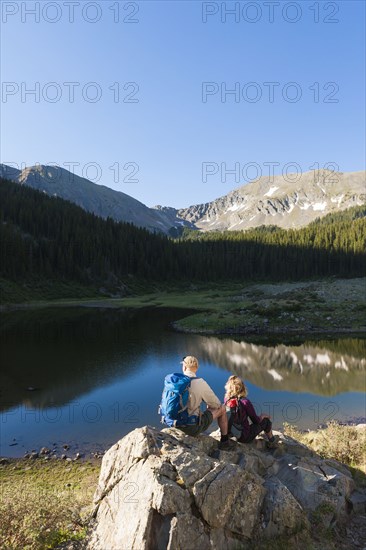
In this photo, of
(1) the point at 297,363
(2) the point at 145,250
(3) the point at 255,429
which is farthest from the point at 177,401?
(2) the point at 145,250

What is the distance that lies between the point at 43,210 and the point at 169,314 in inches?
3902

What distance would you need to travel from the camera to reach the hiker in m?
11.6

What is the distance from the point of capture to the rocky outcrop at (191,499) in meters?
7.77

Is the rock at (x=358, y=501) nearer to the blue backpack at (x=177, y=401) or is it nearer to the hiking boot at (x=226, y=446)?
the hiking boot at (x=226, y=446)

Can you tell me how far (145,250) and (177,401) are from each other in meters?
146

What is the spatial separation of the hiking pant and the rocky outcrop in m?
0.81

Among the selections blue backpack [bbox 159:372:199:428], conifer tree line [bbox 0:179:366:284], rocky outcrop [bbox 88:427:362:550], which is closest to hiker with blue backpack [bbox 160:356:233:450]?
blue backpack [bbox 159:372:199:428]

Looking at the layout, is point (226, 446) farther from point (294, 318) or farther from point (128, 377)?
point (294, 318)

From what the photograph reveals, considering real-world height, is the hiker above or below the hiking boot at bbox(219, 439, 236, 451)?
above

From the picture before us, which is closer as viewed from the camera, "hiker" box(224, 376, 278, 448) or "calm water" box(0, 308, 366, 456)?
"hiker" box(224, 376, 278, 448)

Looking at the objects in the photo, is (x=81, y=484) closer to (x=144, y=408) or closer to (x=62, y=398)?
(x=144, y=408)

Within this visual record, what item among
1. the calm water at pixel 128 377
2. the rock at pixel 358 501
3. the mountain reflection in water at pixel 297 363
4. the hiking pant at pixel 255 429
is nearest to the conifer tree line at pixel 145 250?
the calm water at pixel 128 377

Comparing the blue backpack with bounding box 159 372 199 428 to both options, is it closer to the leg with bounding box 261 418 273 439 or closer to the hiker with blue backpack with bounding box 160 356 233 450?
the hiker with blue backpack with bounding box 160 356 233 450

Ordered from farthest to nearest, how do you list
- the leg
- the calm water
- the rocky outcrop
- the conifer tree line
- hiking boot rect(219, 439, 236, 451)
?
the conifer tree line → the calm water → the leg → hiking boot rect(219, 439, 236, 451) → the rocky outcrop
